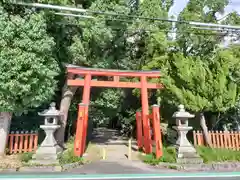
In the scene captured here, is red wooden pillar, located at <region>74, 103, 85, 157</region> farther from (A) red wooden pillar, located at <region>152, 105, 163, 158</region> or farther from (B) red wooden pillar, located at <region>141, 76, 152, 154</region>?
(A) red wooden pillar, located at <region>152, 105, 163, 158</region>

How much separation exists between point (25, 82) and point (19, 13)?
309 centimetres

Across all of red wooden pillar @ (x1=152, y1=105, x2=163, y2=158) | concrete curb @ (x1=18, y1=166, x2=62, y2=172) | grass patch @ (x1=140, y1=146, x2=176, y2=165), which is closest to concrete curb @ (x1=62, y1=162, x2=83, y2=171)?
concrete curb @ (x1=18, y1=166, x2=62, y2=172)

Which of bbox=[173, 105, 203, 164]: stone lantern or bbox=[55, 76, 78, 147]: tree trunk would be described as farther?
bbox=[55, 76, 78, 147]: tree trunk

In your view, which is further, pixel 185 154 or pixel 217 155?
pixel 217 155

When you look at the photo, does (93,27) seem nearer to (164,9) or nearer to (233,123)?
(164,9)

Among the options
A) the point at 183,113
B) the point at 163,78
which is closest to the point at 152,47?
the point at 163,78

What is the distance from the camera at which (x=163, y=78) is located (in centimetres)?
1014

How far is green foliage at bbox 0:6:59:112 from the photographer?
7.93 m

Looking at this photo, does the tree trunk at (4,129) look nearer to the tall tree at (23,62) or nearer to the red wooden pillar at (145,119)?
the tall tree at (23,62)

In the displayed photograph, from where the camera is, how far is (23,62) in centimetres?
798

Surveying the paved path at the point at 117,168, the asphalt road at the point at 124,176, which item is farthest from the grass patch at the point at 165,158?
the asphalt road at the point at 124,176

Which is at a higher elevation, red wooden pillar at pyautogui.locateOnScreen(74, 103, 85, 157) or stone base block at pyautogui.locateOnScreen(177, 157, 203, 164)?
red wooden pillar at pyautogui.locateOnScreen(74, 103, 85, 157)

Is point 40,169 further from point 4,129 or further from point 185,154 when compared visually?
point 185,154

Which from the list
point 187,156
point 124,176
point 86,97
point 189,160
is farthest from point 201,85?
point 124,176
